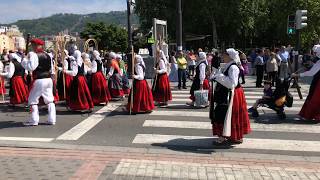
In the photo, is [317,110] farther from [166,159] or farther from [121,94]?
[121,94]

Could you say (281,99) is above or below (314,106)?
above

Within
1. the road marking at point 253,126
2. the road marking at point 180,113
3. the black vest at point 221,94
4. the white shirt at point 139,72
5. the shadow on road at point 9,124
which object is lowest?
the road marking at point 253,126

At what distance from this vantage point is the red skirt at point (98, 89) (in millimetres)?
13789

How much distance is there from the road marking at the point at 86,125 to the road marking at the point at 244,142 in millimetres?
1210

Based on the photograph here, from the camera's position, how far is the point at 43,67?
10.6 metres


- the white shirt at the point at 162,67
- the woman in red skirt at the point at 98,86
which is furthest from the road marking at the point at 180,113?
the woman in red skirt at the point at 98,86

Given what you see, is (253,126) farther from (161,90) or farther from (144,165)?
(144,165)

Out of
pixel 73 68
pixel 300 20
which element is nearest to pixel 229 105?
pixel 73 68

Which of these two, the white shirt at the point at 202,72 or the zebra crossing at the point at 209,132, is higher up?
the white shirt at the point at 202,72

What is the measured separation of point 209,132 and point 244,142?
1.07m

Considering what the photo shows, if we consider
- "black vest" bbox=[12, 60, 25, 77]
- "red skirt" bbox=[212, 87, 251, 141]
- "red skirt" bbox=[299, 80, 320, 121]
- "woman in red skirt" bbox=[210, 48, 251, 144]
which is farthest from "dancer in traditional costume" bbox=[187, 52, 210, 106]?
"black vest" bbox=[12, 60, 25, 77]

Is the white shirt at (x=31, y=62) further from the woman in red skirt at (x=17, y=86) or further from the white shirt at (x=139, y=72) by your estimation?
the woman in red skirt at (x=17, y=86)

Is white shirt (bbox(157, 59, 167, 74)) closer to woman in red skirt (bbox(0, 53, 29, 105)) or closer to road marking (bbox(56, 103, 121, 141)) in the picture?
road marking (bbox(56, 103, 121, 141))

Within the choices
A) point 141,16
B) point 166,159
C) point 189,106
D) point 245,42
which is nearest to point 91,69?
point 189,106
